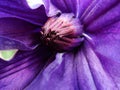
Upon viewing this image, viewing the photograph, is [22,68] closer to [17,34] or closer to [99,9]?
[17,34]

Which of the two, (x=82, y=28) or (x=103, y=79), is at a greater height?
(x=82, y=28)

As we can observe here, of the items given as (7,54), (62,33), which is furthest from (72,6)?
(7,54)

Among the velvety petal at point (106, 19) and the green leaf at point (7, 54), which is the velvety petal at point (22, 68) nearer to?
Answer: the green leaf at point (7, 54)

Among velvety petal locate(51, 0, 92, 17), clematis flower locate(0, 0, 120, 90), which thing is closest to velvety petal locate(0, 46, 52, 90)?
clematis flower locate(0, 0, 120, 90)

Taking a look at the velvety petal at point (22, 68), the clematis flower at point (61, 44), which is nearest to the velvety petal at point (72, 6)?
the clematis flower at point (61, 44)

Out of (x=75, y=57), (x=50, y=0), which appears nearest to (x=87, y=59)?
(x=75, y=57)

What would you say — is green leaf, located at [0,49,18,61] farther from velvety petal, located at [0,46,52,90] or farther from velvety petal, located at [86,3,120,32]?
velvety petal, located at [86,3,120,32]

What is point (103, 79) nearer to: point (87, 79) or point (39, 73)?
point (87, 79)
